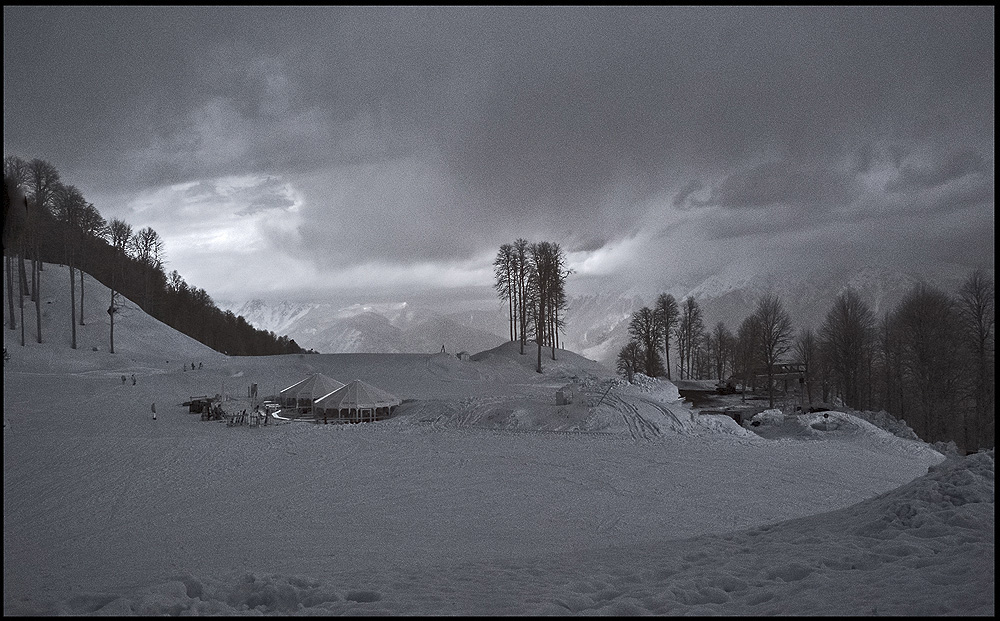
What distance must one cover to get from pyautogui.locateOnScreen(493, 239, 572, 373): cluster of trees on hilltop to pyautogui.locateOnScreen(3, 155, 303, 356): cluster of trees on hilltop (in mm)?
22348

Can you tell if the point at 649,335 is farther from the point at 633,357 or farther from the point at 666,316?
the point at 633,357

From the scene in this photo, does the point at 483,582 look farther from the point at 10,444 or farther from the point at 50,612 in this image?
the point at 10,444

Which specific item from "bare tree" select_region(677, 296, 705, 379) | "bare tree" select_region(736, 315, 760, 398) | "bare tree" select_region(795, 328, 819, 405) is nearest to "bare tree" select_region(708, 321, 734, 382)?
"bare tree" select_region(677, 296, 705, 379)

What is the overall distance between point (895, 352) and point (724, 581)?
18.6 m

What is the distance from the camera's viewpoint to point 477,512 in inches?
357

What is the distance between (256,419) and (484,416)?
766 cm

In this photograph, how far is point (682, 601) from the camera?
4.66 meters

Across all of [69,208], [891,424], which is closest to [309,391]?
[69,208]

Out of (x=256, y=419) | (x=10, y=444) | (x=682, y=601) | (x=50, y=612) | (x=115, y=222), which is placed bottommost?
(x=256, y=419)

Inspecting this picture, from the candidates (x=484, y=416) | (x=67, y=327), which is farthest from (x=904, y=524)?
(x=67, y=327)

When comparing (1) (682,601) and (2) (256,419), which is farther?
(2) (256,419)

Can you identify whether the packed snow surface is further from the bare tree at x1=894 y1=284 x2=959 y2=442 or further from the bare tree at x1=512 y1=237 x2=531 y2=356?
the bare tree at x1=512 y1=237 x2=531 y2=356

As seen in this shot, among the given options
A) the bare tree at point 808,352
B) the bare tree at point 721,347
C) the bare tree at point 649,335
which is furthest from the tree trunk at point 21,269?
the bare tree at point 721,347

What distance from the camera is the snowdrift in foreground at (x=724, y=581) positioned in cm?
427
